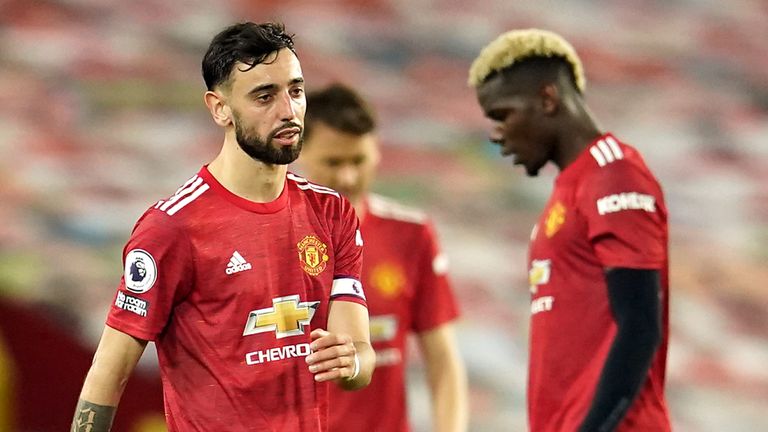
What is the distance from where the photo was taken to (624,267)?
125 inches

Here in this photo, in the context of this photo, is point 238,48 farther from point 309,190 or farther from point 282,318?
point 282,318

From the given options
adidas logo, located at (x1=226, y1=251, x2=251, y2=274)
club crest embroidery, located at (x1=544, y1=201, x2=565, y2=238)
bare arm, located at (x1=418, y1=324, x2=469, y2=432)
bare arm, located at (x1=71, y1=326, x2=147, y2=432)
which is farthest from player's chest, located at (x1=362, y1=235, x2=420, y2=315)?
bare arm, located at (x1=71, y1=326, x2=147, y2=432)

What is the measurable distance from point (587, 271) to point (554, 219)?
20 centimetres

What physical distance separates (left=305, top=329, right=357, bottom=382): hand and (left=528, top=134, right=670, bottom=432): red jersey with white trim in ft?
2.46

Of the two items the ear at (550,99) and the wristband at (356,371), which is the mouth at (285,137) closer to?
the wristband at (356,371)

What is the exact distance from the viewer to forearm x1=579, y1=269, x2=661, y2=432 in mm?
3139

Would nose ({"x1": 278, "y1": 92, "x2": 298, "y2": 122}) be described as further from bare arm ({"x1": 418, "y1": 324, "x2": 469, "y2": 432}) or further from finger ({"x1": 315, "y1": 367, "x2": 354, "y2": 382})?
bare arm ({"x1": 418, "y1": 324, "x2": 469, "y2": 432})

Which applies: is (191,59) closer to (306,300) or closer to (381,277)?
(381,277)

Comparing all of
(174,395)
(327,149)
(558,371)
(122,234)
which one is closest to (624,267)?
(558,371)

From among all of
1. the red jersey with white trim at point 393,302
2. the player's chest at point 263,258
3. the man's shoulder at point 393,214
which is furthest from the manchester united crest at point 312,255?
the man's shoulder at point 393,214

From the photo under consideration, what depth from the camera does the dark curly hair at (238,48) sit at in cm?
293

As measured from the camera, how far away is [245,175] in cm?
299

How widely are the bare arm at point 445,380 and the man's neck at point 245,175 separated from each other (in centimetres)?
164

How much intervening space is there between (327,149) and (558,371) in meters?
1.36
